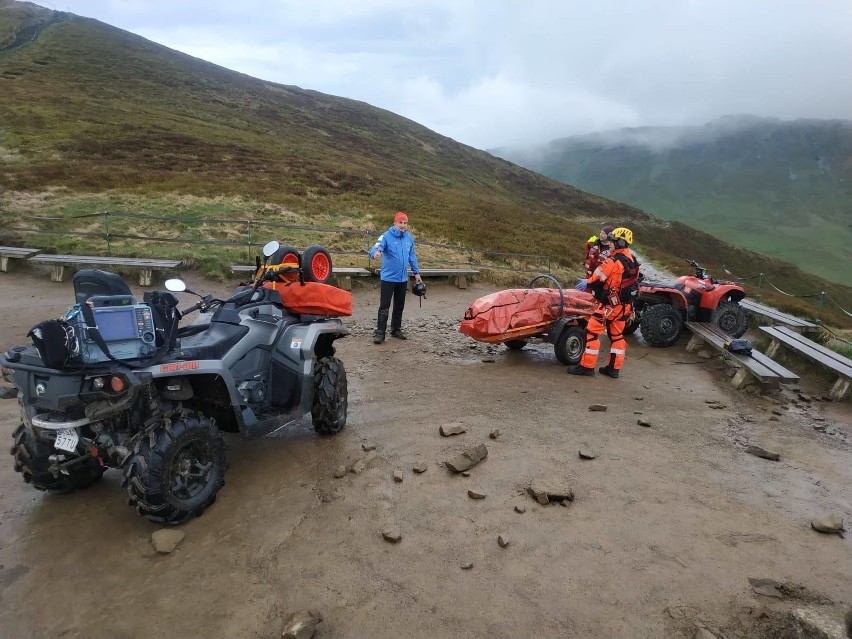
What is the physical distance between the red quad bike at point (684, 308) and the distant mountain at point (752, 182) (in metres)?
77.1

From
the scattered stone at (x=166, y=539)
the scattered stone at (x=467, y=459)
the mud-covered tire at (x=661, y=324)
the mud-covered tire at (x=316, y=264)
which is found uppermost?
the mud-covered tire at (x=316, y=264)

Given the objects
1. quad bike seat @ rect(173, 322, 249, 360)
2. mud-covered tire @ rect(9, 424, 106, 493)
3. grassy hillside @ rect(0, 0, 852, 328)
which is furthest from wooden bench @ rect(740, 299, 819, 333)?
mud-covered tire @ rect(9, 424, 106, 493)

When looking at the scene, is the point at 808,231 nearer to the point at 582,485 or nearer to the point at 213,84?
the point at 213,84

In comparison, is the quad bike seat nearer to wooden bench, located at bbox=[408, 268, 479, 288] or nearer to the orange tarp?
the orange tarp

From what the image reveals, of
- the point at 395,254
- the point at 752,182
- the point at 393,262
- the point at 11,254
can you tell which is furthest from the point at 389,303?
the point at 752,182

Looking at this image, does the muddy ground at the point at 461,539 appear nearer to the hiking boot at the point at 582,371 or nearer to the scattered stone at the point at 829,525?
the scattered stone at the point at 829,525

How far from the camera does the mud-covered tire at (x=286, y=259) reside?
4852 mm

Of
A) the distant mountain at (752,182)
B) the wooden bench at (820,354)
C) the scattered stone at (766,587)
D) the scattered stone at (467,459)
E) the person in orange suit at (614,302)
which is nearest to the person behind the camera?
the scattered stone at (766,587)

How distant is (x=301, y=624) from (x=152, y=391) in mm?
1751

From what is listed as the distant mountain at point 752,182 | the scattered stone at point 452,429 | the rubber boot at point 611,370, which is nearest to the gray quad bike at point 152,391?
the scattered stone at point 452,429

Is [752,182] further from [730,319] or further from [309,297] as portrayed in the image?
[309,297]

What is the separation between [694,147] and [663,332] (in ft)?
654

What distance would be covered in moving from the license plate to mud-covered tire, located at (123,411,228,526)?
30 cm

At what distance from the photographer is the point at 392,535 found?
3.42 metres
